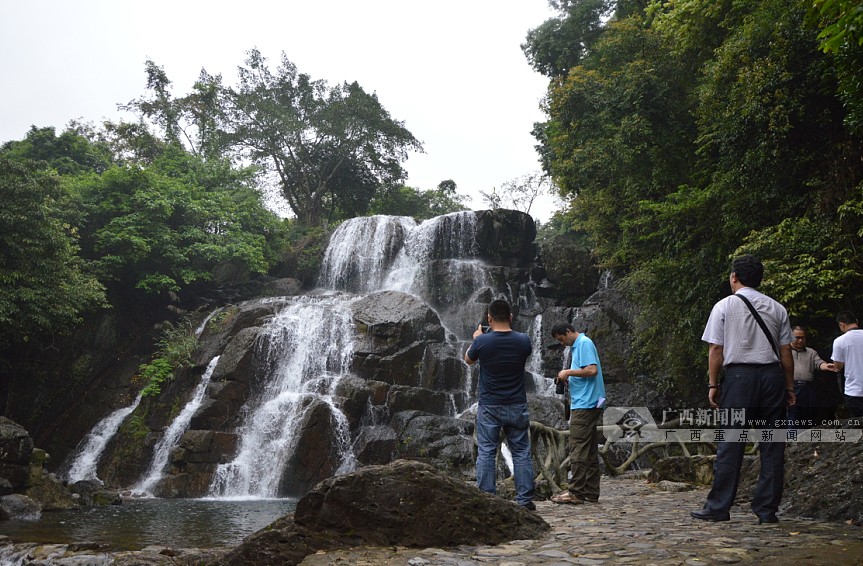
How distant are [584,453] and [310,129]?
31610 millimetres

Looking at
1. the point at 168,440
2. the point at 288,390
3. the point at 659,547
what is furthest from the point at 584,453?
the point at 168,440

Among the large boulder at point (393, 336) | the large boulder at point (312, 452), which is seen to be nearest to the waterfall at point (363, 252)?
the large boulder at point (393, 336)

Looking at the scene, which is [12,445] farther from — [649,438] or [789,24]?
[789,24]

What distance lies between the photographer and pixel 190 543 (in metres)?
8.53

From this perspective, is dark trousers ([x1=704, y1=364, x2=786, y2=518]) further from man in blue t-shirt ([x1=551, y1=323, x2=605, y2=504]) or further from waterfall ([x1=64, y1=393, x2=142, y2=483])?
waterfall ([x1=64, y1=393, x2=142, y2=483])

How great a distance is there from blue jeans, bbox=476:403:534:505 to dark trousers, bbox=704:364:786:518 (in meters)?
1.44

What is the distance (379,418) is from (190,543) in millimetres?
7454

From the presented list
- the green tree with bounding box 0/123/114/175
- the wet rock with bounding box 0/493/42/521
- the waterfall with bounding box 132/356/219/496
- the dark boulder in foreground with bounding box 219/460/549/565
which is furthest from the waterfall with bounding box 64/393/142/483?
the dark boulder in foreground with bounding box 219/460/549/565

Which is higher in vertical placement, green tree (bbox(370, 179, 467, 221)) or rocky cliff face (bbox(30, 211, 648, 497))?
green tree (bbox(370, 179, 467, 221))

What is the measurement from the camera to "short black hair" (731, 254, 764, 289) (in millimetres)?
4531

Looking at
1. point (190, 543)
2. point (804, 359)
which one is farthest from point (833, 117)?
point (190, 543)

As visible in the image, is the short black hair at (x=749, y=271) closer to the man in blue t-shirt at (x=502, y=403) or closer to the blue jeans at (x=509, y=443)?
the man in blue t-shirt at (x=502, y=403)

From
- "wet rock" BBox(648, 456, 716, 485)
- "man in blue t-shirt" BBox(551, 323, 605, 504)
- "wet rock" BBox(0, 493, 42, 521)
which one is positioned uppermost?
"man in blue t-shirt" BBox(551, 323, 605, 504)

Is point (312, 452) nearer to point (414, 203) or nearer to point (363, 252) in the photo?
point (363, 252)
